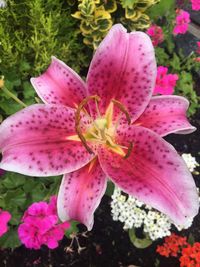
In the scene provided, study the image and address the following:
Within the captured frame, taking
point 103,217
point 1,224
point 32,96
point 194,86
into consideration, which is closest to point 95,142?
point 1,224

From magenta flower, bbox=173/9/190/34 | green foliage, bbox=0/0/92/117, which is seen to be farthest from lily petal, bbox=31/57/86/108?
magenta flower, bbox=173/9/190/34

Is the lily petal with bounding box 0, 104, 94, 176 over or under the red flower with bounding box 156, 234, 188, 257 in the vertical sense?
over

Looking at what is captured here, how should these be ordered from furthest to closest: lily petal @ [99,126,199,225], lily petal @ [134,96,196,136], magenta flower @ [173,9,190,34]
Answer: magenta flower @ [173,9,190,34], lily petal @ [134,96,196,136], lily petal @ [99,126,199,225]

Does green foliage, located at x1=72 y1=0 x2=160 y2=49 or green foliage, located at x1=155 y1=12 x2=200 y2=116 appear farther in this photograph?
green foliage, located at x1=155 y1=12 x2=200 y2=116

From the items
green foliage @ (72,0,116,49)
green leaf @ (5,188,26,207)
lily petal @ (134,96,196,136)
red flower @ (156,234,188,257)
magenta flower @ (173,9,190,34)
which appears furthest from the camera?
magenta flower @ (173,9,190,34)

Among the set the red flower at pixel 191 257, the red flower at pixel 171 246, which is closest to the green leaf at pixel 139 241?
the red flower at pixel 171 246

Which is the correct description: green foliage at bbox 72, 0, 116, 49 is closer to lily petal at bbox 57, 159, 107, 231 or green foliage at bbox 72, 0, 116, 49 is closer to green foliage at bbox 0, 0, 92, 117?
green foliage at bbox 0, 0, 92, 117

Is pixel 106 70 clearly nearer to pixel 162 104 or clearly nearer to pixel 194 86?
pixel 162 104

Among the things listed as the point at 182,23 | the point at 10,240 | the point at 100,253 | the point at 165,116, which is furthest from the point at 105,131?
the point at 182,23
